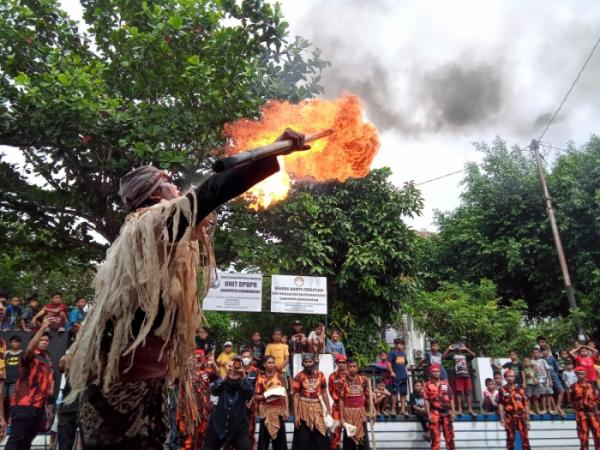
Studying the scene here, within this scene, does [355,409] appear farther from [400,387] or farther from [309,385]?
[400,387]

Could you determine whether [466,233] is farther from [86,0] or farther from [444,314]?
[86,0]

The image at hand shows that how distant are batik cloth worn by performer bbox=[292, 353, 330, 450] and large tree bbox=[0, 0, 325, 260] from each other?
4411mm

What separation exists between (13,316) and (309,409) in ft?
21.4

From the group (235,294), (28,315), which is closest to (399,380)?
(235,294)

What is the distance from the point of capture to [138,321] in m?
1.98

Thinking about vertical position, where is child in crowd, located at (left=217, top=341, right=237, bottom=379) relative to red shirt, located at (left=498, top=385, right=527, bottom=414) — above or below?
above

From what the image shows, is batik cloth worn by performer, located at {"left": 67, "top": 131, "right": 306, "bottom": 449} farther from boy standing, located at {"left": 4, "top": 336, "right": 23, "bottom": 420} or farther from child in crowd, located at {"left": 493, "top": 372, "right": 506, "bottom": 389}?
child in crowd, located at {"left": 493, "top": 372, "right": 506, "bottom": 389}

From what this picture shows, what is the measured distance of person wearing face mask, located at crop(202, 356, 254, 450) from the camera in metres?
8.25

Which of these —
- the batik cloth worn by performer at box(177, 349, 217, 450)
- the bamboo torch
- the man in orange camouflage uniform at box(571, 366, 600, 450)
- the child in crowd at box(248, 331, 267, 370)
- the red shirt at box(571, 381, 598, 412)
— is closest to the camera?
the bamboo torch

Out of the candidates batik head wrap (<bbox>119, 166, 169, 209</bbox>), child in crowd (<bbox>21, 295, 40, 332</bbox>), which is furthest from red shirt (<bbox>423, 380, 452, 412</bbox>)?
batik head wrap (<bbox>119, 166, 169, 209</bbox>)

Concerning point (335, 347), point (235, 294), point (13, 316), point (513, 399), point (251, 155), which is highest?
point (235, 294)

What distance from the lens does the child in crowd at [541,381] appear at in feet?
37.7

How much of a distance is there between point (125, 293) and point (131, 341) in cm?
20

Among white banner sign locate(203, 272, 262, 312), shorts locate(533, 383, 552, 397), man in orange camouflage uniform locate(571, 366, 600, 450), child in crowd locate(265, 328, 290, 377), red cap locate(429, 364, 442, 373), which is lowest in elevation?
man in orange camouflage uniform locate(571, 366, 600, 450)
